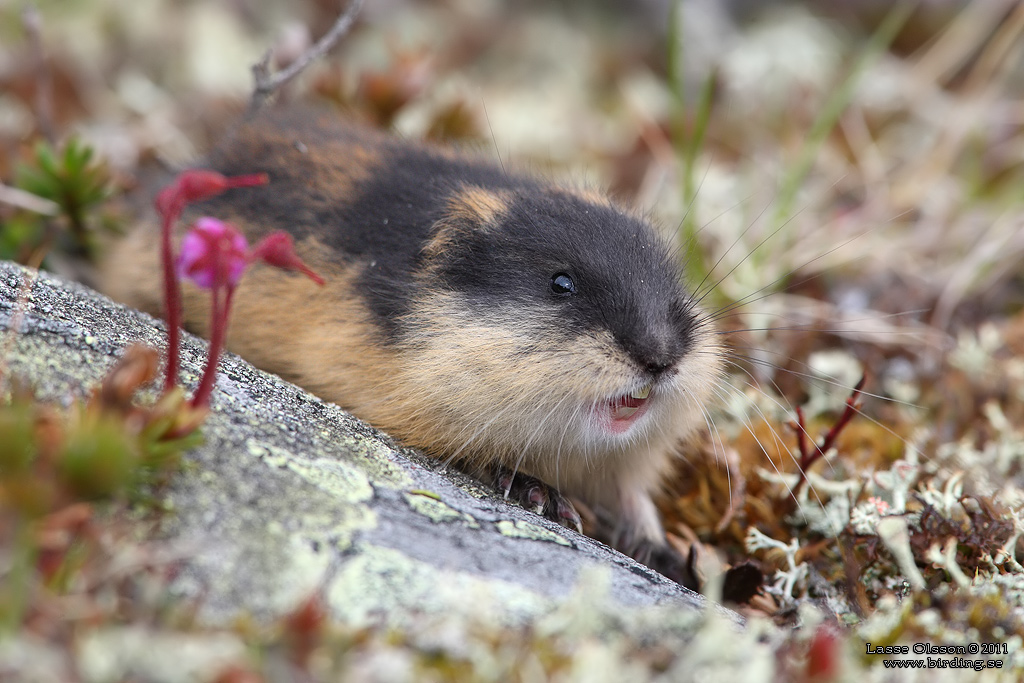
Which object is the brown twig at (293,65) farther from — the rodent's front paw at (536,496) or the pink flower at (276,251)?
the rodent's front paw at (536,496)

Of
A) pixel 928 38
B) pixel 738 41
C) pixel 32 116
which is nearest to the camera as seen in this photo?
pixel 32 116

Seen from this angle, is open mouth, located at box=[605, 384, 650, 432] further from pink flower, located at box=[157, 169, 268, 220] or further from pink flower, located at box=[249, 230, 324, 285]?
pink flower, located at box=[157, 169, 268, 220]

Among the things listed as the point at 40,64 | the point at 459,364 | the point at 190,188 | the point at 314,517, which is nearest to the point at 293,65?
the point at 40,64

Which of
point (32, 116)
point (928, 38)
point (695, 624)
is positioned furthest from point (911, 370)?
point (32, 116)

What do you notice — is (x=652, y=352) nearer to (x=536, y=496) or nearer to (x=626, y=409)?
(x=626, y=409)

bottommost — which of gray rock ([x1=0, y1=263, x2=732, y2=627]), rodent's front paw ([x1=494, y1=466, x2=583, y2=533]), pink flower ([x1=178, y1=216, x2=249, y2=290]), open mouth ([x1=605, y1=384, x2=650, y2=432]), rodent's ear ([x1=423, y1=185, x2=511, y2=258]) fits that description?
gray rock ([x1=0, y1=263, x2=732, y2=627])

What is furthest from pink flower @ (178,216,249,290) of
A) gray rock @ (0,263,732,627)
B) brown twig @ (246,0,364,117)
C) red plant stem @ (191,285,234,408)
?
brown twig @ (246,0,364,117)

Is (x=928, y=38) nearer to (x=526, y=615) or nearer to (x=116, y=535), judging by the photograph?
(x=526, y=615)

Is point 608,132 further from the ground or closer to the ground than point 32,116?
further from the ground
